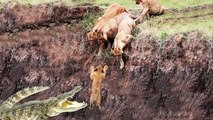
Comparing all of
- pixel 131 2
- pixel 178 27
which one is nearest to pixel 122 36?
pixel 178 27

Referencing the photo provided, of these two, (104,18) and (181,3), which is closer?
(104,18)

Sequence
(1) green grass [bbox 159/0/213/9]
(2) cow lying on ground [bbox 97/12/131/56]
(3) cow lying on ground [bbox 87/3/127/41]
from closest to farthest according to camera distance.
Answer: (2) cow lying on ground [bbox 97/12/131/56] → (3) cow lying on ground [bbox 87/3/127/41] → (1) green grass [bbox 159/0/213/9]

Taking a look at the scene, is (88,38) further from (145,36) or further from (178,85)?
(178,85)

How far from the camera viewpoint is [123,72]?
7.14 metres

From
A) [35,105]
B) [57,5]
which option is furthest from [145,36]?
[35,105]

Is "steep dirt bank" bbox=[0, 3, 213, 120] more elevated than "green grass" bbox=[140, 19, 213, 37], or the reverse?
"green grass" bbox=[140, 19, 213, 37]

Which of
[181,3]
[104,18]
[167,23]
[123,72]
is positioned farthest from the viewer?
[181,3]

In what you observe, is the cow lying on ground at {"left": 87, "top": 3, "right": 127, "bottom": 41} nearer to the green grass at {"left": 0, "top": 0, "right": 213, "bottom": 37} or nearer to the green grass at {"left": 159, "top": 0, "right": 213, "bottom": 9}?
the green grass at {"left": 0, "top": 0, "right": 213, "bottom": 37}

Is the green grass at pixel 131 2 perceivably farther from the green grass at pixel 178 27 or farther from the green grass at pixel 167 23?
the green grass at pixel 178 27

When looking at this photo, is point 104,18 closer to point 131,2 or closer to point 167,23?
point 167,23

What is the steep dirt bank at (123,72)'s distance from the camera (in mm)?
6340

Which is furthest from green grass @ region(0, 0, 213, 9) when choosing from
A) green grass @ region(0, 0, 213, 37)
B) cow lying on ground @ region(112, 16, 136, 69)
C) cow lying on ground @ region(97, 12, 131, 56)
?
cow lying on ground @ region(112, 16, 136, 69)

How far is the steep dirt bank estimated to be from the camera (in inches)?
250

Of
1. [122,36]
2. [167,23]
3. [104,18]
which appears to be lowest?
[122,36]
